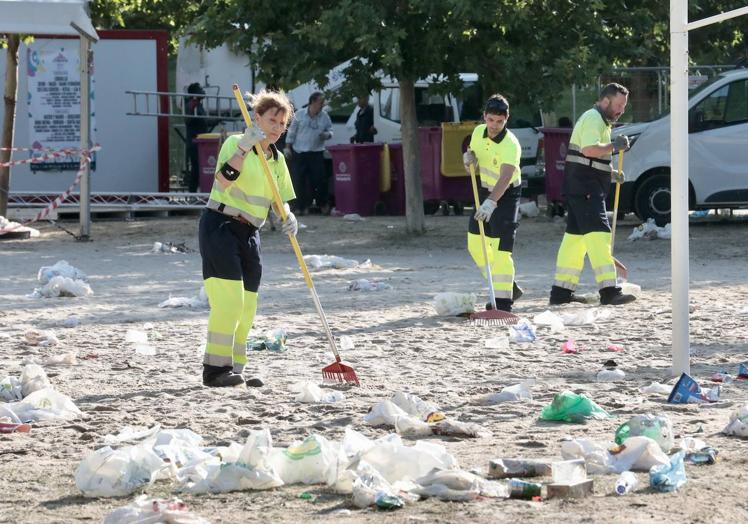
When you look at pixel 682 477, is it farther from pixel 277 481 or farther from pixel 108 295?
pixel 108 295

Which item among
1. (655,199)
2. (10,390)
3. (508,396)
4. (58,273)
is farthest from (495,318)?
(655,199)

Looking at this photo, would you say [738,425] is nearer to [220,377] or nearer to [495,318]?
[220,377]

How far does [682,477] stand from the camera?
224 inches

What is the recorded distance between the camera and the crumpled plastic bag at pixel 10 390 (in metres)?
8.01

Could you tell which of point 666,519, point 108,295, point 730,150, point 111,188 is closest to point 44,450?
point 666,519

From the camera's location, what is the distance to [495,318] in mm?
10664

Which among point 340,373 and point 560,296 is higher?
point 560,296

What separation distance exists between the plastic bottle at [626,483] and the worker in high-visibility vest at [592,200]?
6.00 meters

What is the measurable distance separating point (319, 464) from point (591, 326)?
17.0ft

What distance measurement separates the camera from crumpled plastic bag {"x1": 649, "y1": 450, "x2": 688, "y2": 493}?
559cm

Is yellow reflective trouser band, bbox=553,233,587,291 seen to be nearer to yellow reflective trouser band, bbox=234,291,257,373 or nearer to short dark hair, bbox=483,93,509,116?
short dark hair, bbox=483,93,509,116

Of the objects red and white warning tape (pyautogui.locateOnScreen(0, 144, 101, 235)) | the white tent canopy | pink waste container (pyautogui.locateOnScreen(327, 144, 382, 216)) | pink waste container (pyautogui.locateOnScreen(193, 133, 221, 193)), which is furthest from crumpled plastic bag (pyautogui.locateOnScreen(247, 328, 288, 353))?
pink waste container (pyautogui.locateOnScreen(193, 133, 221, 193))

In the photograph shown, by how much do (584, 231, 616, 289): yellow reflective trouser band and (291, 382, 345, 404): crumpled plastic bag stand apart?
14.1ft

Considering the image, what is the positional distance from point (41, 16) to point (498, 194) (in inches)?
292
